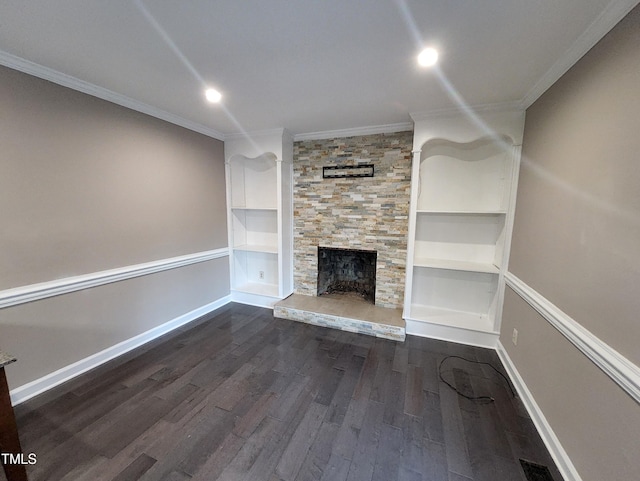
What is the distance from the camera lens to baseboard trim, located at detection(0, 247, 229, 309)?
185cm

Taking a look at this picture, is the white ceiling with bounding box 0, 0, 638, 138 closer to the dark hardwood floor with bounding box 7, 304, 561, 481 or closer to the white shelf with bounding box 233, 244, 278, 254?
the white shelf with bounding box 233, 244, 278, 254

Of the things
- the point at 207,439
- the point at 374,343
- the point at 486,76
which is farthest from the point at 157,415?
the point at 486,76

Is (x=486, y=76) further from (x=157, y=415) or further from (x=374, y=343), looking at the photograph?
(x=157, y=415)

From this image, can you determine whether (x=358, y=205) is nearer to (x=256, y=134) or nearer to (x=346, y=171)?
(x=346, y=171)

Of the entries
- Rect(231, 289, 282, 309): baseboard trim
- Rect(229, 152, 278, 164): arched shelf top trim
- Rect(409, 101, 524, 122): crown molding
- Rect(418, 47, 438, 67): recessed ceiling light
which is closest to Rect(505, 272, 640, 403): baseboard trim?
Rect(409, 101, 524, 122): crown molding

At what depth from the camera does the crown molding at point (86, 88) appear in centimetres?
179

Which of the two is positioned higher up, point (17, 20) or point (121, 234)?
point (17, 20)

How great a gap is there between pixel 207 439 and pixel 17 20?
2.75m

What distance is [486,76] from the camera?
195 centimetres

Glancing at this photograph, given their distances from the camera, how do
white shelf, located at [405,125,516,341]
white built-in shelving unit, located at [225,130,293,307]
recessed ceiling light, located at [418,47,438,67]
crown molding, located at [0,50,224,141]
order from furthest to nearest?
white built-in shelving unit, located at [225,130,293,307], white shelf, located at [405,125,516,341], crown molding, located at [0,50,224,141], recessed ceiling light, located at [418,47,438,67]

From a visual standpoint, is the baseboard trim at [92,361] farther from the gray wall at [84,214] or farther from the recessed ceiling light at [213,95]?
the recessed ceiling light at [213,95]

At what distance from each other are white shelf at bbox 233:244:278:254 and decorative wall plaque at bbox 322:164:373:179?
1335 mm

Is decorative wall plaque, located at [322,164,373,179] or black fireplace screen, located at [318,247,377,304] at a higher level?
decorative wall plaque, located at [322,164,373,179]

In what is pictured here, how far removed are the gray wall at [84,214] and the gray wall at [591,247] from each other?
364cm
